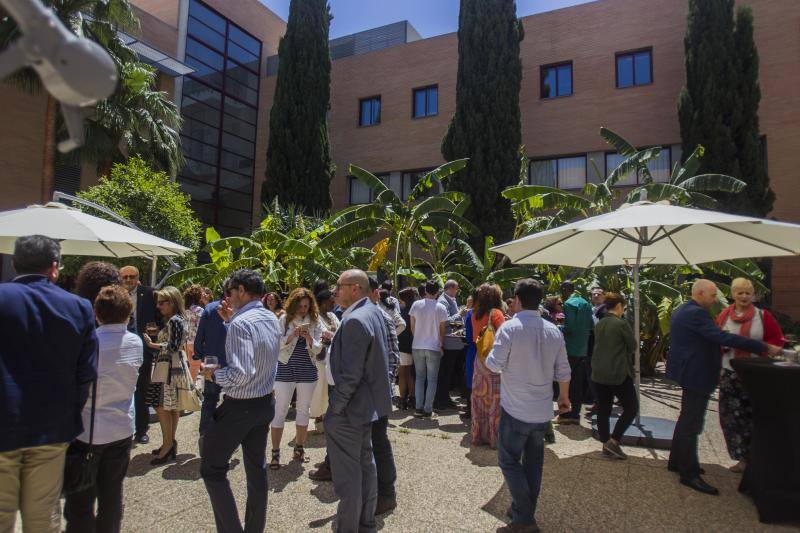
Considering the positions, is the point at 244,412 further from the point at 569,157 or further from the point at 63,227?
the point at 569,157

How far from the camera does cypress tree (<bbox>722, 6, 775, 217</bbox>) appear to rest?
14.6 meters

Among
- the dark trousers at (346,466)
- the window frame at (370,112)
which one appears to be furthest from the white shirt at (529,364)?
the window frame at (370,112)

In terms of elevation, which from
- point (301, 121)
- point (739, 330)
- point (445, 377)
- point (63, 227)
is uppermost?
point (301, 121)

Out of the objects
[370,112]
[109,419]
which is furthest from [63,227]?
[370,112]

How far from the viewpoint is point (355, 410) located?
137 inches

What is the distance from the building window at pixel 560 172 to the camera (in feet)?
61.5

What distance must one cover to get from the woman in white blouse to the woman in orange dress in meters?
3.84

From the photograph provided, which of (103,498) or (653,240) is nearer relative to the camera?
(103,498)

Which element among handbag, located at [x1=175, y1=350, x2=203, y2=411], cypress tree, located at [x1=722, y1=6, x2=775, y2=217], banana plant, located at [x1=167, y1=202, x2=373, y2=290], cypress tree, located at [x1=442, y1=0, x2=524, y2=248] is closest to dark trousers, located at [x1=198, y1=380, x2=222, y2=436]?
handbag, located at [x1=175, y1=350, x2=203, y2=411]

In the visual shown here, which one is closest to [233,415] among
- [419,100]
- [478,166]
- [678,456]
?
[678,456]

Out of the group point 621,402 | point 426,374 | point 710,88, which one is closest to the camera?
point 621,402

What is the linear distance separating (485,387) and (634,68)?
660 inches

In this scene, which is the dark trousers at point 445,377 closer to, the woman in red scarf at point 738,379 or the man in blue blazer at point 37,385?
the woman in red scarf at point 738,379

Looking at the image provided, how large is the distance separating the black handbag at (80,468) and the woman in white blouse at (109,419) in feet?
0.07
